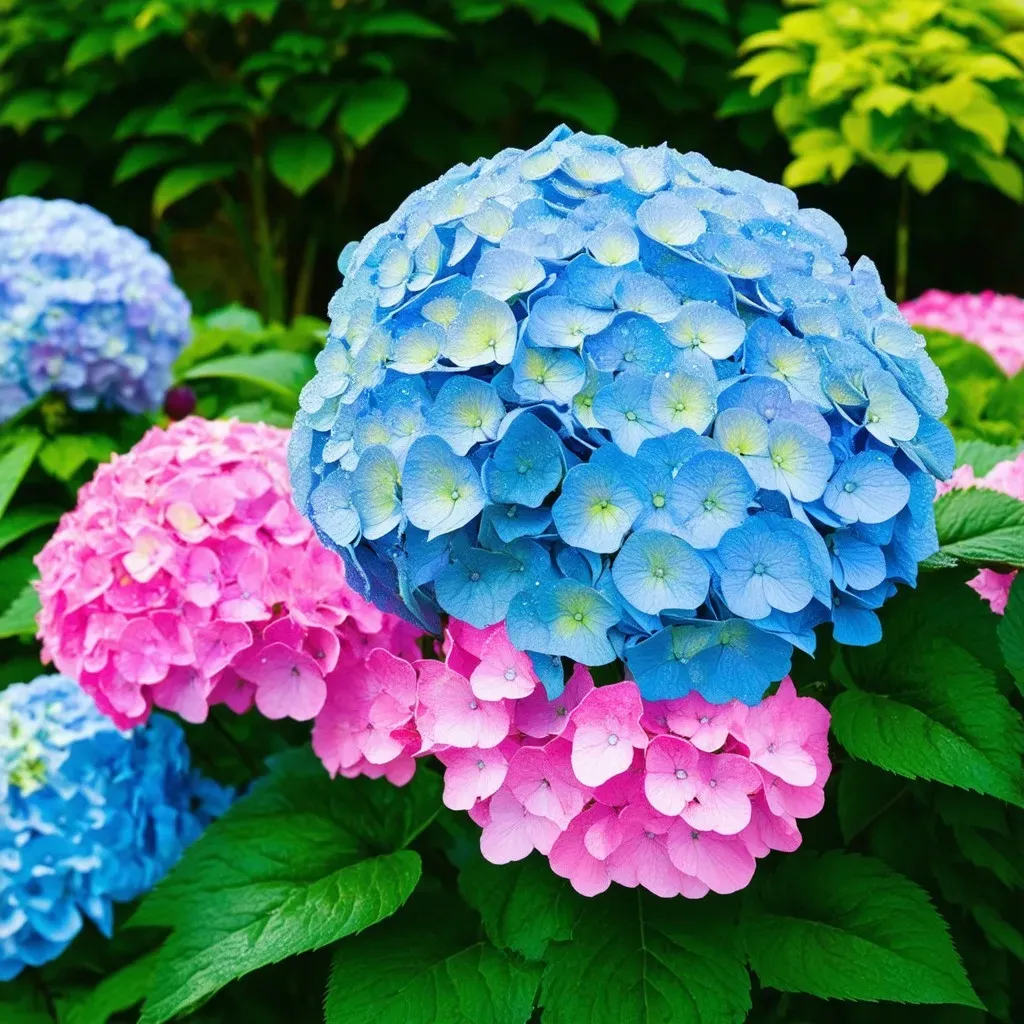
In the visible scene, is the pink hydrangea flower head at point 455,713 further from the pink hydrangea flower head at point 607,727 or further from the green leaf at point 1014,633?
the green leaf at point 1014,633

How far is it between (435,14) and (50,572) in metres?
3.54

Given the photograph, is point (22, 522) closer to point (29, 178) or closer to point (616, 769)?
point (616, 769)

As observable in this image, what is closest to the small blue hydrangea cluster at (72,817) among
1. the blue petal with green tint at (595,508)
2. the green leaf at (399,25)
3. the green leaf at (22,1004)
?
the green leaf at (22,1004)

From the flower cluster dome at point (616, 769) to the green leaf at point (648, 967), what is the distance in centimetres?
11

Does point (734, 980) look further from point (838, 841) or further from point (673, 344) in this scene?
point (673, 344)

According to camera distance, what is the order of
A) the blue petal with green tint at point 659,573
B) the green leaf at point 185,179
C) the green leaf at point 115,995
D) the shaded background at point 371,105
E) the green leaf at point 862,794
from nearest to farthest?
the blue petal with green tint at point 659,573
the green leaf at point 862,794
the green leaf at point 115,995
the shaded background at point 371,105
the green leaf at point 185,179

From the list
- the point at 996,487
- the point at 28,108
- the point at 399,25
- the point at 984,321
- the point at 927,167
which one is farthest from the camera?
the point at 28,108

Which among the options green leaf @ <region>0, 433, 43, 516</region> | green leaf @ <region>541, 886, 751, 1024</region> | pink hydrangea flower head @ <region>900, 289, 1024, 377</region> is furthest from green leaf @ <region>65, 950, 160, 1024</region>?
pink hydrangea flower head @ <region>900, 289, 1024, 377</region>

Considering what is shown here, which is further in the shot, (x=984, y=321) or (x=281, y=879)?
(x=984, y=321)

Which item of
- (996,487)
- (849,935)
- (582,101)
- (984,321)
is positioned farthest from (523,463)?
(582,101)

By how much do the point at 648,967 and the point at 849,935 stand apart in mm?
213

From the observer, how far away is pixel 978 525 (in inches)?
55.6

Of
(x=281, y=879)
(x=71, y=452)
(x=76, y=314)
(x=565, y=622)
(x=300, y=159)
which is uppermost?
(x=565, y=622)

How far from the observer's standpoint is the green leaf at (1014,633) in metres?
1.23
